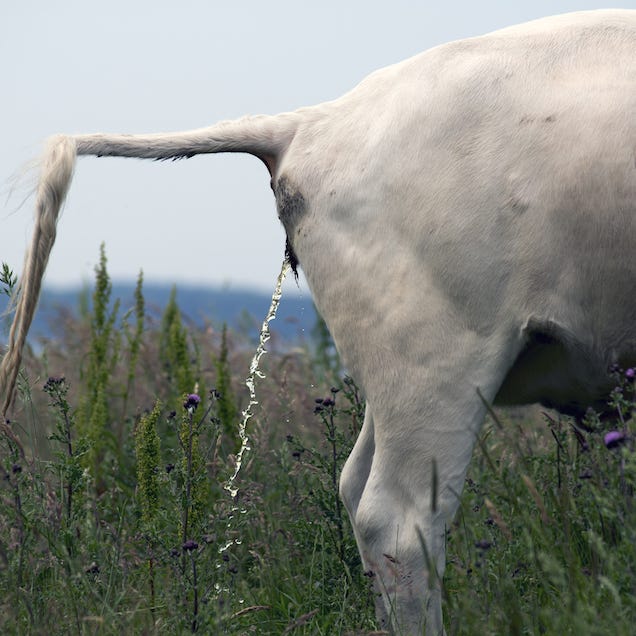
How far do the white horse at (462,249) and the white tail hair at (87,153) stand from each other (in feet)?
0.25

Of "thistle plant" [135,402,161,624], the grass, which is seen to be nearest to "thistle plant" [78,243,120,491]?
the grass

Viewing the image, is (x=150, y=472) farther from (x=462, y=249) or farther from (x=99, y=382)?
(x=99, y=382)

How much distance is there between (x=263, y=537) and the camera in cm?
386

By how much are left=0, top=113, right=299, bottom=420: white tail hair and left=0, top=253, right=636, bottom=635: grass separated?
0.24m

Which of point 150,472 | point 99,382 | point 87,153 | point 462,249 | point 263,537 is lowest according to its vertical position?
point 263,537

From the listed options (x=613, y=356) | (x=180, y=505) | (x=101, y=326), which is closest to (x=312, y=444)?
(x=101, y=326)

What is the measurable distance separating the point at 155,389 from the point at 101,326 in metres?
1.08

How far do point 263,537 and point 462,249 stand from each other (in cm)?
162

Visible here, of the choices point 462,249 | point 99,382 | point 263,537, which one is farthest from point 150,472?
point 99,382

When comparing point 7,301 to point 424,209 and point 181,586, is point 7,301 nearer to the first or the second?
point 181,586

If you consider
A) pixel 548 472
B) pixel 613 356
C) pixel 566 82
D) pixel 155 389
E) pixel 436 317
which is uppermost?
pixel 566 82

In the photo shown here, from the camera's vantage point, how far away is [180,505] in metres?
2.97

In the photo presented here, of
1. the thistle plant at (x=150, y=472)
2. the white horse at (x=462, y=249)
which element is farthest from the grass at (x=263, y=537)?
the white horse at (x=462, y=249)

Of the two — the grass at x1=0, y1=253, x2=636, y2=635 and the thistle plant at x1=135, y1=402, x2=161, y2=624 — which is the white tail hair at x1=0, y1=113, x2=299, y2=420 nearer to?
the grass at x1=0, y1=253, x2=636, y2=635
